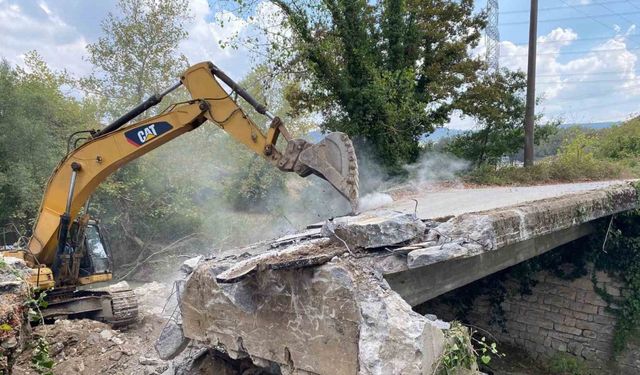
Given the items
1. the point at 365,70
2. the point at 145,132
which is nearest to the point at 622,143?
the point at 365,70

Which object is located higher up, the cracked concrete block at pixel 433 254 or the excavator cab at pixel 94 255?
the cracked concrete block at pixel 433 254

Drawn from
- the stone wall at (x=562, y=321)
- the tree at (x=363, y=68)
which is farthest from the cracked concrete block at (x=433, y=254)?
the tree at (x=363, y=68)

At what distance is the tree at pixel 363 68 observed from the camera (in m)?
10.6

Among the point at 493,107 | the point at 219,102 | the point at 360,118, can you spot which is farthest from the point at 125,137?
the point at 493,107

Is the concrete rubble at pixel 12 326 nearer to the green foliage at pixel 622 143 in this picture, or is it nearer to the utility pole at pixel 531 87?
the utility pole at pixel 531 87

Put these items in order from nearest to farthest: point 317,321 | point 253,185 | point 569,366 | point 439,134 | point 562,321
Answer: point 317,321, point 569,366, point 562,321, point 439,134, point 253,185

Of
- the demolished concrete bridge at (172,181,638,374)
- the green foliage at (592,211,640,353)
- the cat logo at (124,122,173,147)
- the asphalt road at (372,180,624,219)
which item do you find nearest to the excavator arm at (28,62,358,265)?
the cat logo at (124,122,173,147)

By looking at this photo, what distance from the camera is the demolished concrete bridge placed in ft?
8.37

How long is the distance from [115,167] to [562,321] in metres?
7.10

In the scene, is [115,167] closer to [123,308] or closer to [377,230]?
[123,308]

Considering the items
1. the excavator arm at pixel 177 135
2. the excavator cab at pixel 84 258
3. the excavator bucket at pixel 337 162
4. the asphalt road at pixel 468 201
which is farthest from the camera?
the excavator cab at pixel 84 258

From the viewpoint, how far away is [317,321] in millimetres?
2775

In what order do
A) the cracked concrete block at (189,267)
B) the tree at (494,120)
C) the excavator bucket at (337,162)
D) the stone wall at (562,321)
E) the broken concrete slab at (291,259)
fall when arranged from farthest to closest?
the tree at (494,120), the stone wall at (562,321), the excavator bucket at (337,162), the cracked concrete block at (189,267), the broken concrete slab at (291,259)

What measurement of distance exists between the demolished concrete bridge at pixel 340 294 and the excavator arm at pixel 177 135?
53.7 inches
